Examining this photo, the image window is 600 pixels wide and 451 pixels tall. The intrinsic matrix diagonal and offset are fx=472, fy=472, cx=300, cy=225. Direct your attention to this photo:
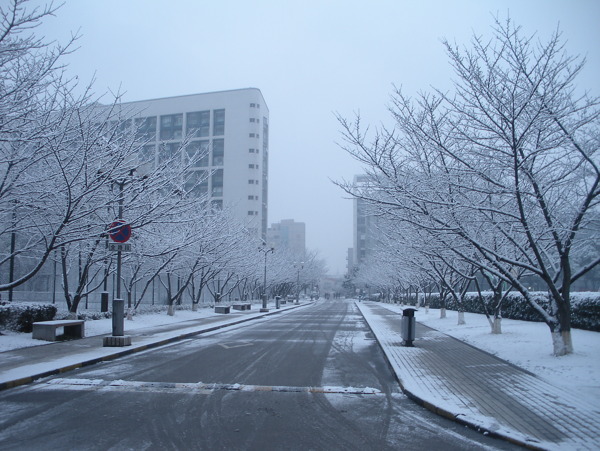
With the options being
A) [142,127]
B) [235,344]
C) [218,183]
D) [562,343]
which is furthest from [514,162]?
[218,183]

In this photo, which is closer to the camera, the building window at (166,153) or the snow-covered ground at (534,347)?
the snow-covered ground at (534,347)

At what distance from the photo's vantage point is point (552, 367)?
9539 mm

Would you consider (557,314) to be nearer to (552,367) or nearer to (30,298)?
(552,367)

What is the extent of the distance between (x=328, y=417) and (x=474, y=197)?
26.7 ft

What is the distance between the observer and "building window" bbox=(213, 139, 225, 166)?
85.6m

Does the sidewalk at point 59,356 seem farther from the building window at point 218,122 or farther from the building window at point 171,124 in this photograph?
the building window at point 171,124

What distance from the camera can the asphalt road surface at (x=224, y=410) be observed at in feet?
18.5

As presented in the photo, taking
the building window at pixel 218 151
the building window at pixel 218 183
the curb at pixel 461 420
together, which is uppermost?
the building window at pixel 218 151

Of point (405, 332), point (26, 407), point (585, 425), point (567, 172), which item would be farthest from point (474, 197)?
point (26, 407)

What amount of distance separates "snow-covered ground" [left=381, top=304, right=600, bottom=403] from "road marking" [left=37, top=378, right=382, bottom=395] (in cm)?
347

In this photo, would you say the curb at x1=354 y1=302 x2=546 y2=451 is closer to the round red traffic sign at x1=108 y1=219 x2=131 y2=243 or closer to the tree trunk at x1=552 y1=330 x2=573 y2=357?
the tree trunk at x1=552 y1=330 x2=573 y2=357

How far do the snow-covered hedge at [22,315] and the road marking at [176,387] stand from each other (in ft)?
23.4

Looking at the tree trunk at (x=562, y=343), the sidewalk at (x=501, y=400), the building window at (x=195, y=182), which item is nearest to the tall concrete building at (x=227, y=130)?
the building window at (x=195, y=182)

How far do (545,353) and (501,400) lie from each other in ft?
15.2
